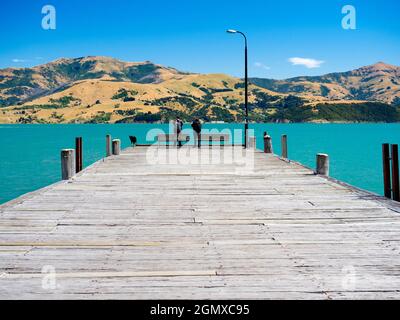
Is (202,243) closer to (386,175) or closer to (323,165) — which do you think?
Result: (386,175)

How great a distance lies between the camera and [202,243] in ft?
26.4

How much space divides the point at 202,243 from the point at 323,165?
37.0 feet

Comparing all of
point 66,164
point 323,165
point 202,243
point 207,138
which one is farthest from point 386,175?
point 207,138

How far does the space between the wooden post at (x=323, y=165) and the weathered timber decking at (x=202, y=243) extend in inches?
125

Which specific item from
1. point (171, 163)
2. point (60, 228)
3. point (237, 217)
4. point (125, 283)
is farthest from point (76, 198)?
point (171, 163)

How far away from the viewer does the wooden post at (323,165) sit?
18.1 metres

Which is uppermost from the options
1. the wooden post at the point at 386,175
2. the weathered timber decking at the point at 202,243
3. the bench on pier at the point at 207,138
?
the bench on pier at the point at 207,138

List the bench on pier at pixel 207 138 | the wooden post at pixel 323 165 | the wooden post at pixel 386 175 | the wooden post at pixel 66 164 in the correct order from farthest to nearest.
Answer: the bench on pier at pixel 207 138 → the wooden post at pixel 323 165 → the wooden post at pixel 66 164 → the wooden post at pixel 386 175

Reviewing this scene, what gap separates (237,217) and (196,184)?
5714mm

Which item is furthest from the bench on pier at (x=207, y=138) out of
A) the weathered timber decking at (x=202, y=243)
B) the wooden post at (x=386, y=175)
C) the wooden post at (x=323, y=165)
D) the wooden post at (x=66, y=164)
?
the wooden post at (x=386, y=175)

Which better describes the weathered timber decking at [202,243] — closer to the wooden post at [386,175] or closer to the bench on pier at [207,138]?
the wooden post at [386,175]

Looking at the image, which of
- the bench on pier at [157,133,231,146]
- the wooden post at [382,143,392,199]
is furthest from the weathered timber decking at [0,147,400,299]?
the bench on pier at [157,133,231,146]

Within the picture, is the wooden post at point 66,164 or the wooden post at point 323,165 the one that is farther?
the wooden post at point 323,165
